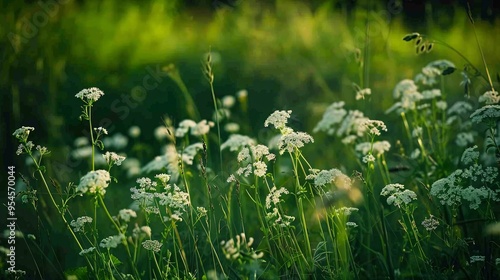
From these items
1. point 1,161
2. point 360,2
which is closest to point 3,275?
point 1,161

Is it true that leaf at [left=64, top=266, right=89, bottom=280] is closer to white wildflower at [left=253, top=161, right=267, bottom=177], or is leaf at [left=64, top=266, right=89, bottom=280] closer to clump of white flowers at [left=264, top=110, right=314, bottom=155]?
white wildflower at [left=253, top=161, right=267, bottom=177]

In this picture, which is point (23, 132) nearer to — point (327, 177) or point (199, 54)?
point (327, 177)

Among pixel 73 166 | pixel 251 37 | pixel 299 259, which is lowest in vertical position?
pixel 299 259

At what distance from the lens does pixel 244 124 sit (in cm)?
442

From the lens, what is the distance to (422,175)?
2.82 meters

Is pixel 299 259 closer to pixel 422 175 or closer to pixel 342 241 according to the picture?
pixel 342 241

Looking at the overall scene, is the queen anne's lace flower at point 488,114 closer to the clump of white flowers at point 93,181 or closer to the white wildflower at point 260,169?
the white wildflower at point 260,169

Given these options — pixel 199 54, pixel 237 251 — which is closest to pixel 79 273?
pixel 237 251

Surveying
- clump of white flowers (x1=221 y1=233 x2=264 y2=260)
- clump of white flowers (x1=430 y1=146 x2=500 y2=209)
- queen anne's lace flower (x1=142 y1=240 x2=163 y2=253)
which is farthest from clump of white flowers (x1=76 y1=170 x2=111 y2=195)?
clump of white flowers (x1=430 y1=146 x2=500 y2=209)

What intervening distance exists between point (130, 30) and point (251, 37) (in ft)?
3.75

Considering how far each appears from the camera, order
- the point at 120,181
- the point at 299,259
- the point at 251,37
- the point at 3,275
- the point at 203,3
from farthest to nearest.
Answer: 1. the point at 203,3
2. the point at 251,37
3. the point at 120,181
4. the point at 3,275
5. the point at 299,259

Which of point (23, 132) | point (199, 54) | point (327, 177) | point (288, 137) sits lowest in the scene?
point (327, 177)

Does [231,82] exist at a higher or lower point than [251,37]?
lower

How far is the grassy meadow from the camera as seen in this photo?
2395mm
